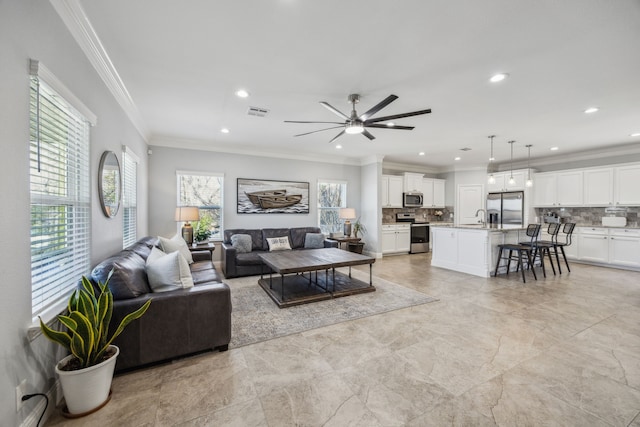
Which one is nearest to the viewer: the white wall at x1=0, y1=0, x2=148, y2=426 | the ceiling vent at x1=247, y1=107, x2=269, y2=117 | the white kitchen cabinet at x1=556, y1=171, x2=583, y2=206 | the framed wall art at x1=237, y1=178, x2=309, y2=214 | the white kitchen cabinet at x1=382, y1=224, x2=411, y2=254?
the white wall at x1=0, y1=0, x2=148, y2=426

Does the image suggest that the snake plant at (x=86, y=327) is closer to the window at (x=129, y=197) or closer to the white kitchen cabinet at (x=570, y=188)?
the window at (x=129, y=197)

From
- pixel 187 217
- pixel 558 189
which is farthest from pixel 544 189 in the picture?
pixel 187 217

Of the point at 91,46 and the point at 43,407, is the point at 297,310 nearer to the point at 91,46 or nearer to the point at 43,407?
the point at 43,407

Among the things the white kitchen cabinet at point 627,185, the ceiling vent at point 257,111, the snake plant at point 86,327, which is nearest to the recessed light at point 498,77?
the ceiling vent at point 257,111

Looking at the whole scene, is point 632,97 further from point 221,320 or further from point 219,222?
point 219,222

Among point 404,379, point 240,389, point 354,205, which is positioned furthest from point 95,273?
point 354,205

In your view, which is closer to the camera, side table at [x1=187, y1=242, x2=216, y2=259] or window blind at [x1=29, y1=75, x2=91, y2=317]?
window blind at [x1=29, y1=75, x2=91, y2=317]

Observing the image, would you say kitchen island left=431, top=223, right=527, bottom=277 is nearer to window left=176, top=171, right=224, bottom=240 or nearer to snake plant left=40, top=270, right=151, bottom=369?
window left=176, top=171, right=224, bottom=240

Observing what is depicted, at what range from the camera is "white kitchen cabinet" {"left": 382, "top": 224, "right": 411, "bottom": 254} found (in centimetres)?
721

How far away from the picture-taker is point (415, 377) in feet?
6.52

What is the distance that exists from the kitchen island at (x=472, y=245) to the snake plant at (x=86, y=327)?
5361 mm

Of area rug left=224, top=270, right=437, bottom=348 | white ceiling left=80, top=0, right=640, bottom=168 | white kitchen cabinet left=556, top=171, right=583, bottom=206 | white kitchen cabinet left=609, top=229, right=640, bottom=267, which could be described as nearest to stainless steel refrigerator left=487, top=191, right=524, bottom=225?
white kitchen cabinet left=556, top=171, right=583, bottom=206

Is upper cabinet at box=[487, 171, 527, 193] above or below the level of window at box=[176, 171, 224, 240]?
above

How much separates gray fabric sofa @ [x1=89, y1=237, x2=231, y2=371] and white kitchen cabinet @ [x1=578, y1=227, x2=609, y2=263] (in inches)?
308
